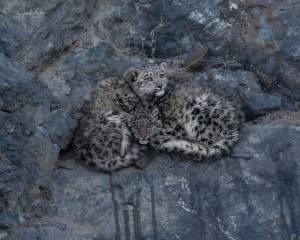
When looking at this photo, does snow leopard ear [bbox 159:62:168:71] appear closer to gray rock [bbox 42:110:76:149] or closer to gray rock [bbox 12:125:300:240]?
gray rock [bbox 12:125:300:240]

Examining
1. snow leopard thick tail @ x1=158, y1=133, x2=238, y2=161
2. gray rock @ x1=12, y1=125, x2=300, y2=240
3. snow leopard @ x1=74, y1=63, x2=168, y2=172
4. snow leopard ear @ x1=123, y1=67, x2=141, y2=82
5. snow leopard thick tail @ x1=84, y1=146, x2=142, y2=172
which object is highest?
snow leopard ear @ x1=123, y1=67, x2=141, y2=82

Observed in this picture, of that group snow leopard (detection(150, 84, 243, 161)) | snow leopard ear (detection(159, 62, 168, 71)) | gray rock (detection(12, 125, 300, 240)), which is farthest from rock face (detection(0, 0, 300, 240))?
snow leopard ear (detection(159, 62, 168, 71))

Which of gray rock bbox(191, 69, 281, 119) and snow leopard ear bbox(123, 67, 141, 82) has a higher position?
snow leopard ear bbox(123, 67, 141, 82)

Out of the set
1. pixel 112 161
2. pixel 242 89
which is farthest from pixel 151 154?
pixel 242 89

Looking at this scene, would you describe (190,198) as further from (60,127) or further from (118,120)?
(60,127)

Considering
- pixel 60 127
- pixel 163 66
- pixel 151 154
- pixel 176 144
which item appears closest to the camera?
pixel 60 127

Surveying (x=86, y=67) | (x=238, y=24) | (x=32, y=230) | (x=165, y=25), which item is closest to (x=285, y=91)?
(x=238, y=24)

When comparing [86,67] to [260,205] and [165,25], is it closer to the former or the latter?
[165,25]

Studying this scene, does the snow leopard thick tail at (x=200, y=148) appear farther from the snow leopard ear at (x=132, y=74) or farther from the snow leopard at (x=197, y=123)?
the snow leopard ear at (x=132, y=74)
